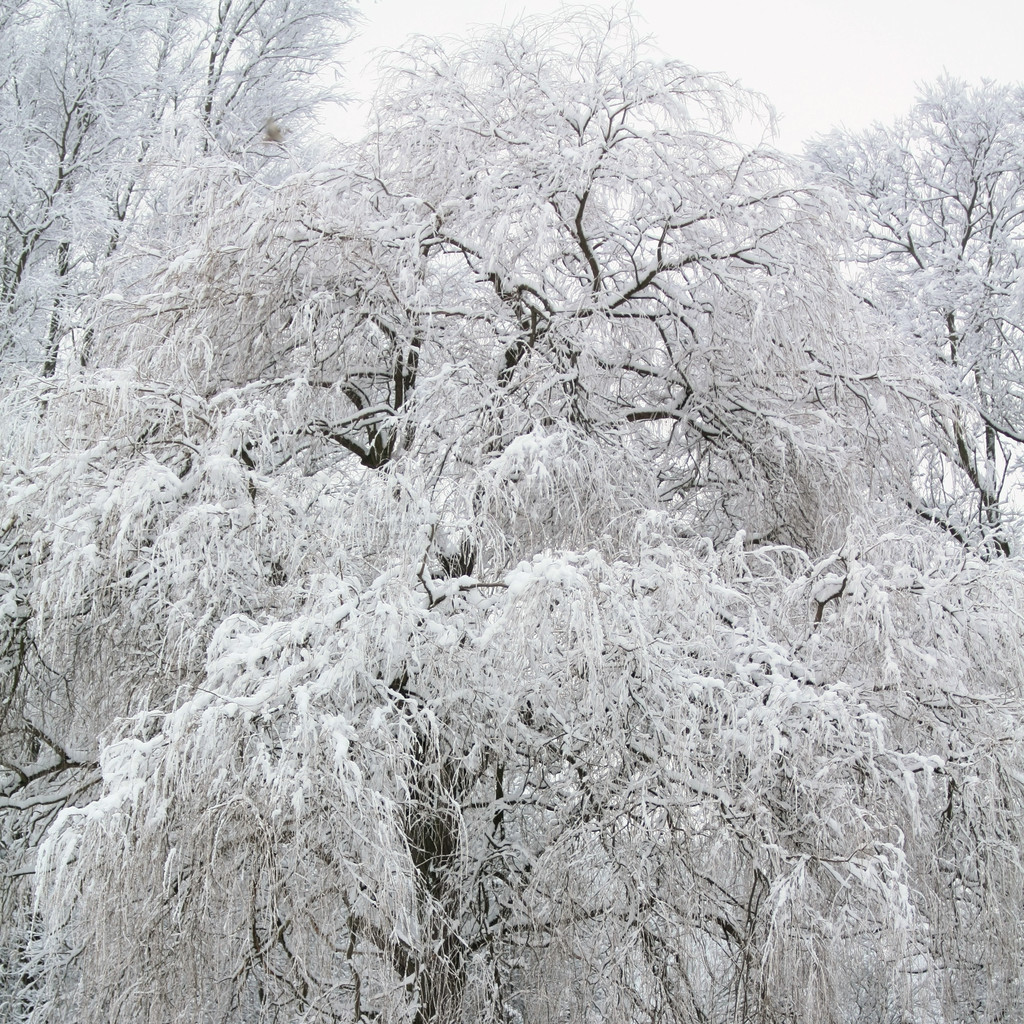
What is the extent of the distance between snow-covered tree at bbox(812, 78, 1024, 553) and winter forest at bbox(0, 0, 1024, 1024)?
122 inches

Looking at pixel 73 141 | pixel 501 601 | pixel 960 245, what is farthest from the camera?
pixel 960 245

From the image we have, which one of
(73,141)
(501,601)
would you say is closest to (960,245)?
(73,141)

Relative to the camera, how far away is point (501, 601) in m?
3.48

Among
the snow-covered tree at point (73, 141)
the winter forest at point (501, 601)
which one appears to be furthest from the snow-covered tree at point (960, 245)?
the snow-covered tree at point (73, 141)

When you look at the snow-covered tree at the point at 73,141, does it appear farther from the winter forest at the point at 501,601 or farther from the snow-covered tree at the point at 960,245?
the snow-covered tree at the point at 960,245

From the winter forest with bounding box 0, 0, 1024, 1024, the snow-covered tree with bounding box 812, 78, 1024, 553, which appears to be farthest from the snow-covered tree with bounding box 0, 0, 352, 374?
the snow-covered tree with bounding box 812, 78, 1024, 553

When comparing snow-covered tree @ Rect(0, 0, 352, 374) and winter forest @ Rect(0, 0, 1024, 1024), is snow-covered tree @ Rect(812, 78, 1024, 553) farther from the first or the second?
snow-covered tree @ Rect(0, 0, 352, 374)

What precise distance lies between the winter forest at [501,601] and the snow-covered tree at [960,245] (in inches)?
122

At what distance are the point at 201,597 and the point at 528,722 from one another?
128 centimetres

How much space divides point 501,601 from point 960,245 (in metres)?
7.36

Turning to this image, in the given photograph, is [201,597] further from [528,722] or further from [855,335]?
[855,335]

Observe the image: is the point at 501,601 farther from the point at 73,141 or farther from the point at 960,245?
the point at 960,245

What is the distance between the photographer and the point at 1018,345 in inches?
336

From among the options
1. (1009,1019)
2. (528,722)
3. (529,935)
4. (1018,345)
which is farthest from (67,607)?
(1018,345)
